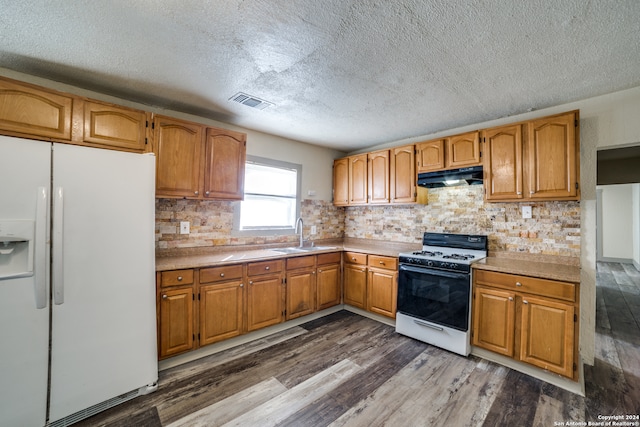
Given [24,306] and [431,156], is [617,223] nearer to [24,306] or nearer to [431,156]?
[431,156]

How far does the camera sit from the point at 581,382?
2127 mm

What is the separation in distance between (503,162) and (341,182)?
2.16m

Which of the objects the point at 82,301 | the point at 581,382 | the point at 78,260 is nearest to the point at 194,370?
the point at 82,301

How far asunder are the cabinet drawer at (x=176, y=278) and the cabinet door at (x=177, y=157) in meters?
0.73

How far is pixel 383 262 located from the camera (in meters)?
3.34

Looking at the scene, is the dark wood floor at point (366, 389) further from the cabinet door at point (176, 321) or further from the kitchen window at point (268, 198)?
the kitchen window at point (268, 198)

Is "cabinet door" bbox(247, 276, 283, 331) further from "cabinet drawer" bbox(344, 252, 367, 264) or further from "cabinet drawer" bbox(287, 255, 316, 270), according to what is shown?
"cabinet drawer" bbox(344, 252, 367, 264)

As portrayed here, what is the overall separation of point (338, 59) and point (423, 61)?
0.60 m

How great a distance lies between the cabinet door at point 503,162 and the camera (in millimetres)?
2635

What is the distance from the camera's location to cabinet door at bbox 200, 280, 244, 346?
2.52m

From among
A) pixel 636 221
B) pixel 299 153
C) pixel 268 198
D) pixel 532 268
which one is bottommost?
pixel 532 268

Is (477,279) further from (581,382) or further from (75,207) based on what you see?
(75,207)

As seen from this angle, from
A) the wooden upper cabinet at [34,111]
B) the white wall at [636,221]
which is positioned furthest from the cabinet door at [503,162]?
the white wall at [636,221]

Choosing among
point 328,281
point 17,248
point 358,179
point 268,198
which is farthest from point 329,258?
point 17,248
